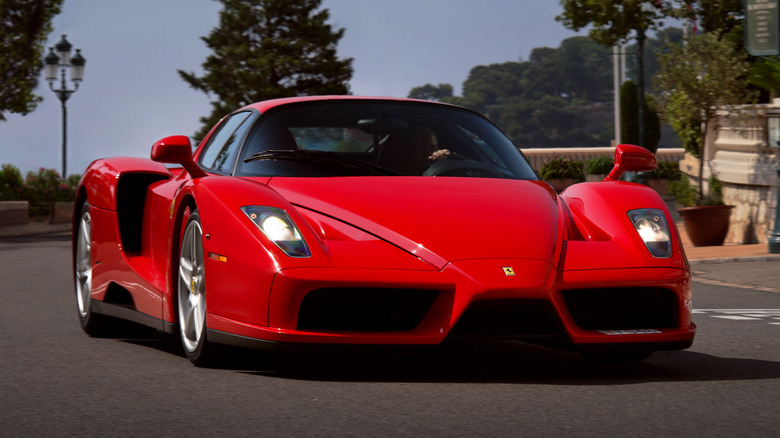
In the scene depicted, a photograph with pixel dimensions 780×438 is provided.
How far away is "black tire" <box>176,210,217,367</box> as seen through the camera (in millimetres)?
5711

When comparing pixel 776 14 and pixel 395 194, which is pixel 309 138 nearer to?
pixel 395 194

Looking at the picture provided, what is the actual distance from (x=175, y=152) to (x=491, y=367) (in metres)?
1.90

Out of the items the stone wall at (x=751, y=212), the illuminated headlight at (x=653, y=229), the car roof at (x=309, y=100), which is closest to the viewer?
the illuminated headlight at (x=653, y=229)

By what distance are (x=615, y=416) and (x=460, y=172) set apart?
2.08 m

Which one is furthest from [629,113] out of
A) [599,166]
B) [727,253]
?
[727,253]

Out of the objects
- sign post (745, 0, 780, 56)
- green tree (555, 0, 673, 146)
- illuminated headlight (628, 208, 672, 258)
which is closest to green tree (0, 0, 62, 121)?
green tree (555, 0, 673, 146)

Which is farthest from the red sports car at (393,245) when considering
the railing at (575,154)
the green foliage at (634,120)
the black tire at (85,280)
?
the railing at (575,154)

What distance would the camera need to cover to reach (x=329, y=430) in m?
4.26

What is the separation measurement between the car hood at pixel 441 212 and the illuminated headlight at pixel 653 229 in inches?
15.2

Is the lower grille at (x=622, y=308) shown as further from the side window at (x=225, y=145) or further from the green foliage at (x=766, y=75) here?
the green foliage at (x=766, y=75)

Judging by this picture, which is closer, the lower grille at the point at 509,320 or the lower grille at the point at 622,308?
the lower grille at the point at 509,320

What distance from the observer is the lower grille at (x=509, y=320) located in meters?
5.17

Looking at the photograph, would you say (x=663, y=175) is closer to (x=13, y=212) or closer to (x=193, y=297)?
(x=13, y=212)

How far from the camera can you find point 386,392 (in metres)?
5.09
